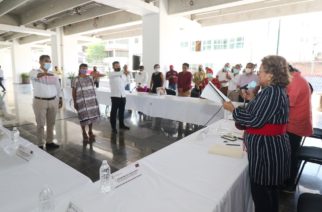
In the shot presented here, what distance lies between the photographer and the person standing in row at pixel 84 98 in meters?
3.58

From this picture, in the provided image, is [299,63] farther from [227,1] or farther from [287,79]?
[287,79]

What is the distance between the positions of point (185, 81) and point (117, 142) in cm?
279

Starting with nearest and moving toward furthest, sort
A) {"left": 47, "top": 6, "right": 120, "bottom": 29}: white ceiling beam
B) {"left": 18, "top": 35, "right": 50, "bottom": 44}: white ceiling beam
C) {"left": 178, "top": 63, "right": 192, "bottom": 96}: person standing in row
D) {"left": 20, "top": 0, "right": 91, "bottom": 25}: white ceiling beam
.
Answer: {"left": 178, "top": 63, "right": 192, "bottom": 96}: person standing in row
{"left": 20, "top": 0, "right": 91, "bottom": 25}: white ceiling beam
{"left": 47, "top": 6, "right": 120, "bottom": 29}: white ceiling beam
{"left": 18, "top": 35, "right": 50, "bottom": 44}: white ceiling beam

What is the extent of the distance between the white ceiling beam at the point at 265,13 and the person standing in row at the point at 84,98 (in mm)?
5606

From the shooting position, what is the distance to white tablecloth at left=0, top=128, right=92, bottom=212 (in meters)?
1.01

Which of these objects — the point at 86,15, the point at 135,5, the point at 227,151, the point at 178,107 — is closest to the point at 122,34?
the point at 86,15

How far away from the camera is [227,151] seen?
1613 millimetres

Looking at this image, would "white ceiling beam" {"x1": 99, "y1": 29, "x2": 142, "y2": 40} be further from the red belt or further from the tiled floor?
the red belt

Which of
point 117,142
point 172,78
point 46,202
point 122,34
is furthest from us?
point 122,34

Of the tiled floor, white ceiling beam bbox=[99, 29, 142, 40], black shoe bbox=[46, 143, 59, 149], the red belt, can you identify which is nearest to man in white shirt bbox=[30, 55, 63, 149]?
black shoe bbox=[46, 143, 59, 149]

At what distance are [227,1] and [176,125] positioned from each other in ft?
11.0

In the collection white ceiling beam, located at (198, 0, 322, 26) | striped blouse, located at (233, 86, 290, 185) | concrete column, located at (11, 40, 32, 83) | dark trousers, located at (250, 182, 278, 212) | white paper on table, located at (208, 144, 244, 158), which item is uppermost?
white ceiling beam, located at (198, 0, 322, 26)

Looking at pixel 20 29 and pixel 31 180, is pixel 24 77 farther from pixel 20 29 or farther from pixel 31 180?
pixel 31 180

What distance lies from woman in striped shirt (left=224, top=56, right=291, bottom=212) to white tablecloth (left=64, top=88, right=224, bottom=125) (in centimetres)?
237
